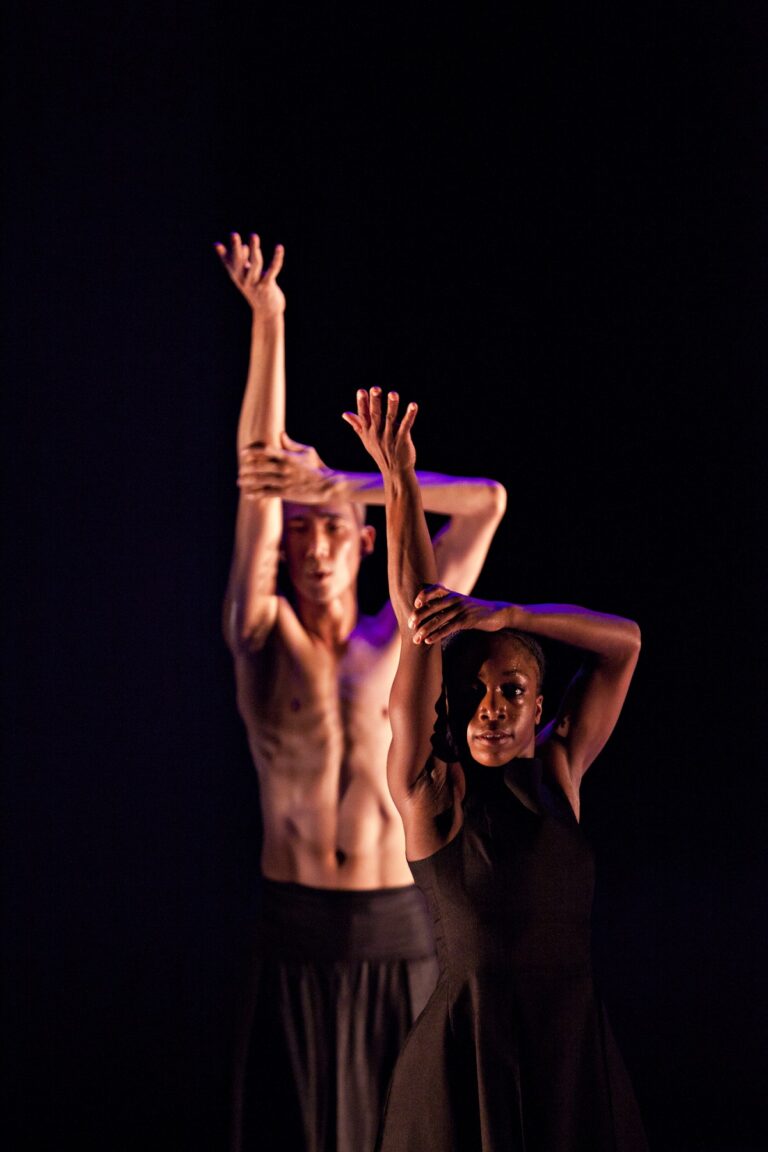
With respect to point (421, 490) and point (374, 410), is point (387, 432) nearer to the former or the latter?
point (374, 410)

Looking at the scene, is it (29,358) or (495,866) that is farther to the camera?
(29,358)

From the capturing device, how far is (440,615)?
187 cm

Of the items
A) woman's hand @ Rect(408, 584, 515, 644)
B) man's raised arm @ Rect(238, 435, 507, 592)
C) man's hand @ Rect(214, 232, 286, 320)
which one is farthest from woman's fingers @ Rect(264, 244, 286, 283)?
woman's hand @ Rect(408, 584, 515, 644)

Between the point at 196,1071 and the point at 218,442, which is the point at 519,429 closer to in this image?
the point at 218,442

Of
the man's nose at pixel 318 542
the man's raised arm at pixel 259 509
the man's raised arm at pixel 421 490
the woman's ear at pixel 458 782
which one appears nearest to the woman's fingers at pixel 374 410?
the woman's ear at pixel 458 782

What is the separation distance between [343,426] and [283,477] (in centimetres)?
83

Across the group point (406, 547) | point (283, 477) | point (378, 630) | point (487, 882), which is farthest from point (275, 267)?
point (487, 882)

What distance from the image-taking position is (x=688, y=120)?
136 inches

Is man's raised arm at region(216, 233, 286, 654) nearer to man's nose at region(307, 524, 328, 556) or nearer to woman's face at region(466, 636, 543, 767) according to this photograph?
man's nose at region(307, 524, 328, 556)

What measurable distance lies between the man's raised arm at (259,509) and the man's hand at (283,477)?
0.07 feet

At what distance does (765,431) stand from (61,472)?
73.9 inches

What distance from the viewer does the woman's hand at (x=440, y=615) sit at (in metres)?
1.86

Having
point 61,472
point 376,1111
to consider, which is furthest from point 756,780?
point 61,472

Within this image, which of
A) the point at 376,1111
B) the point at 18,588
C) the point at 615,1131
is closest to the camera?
the point at 615,1131
